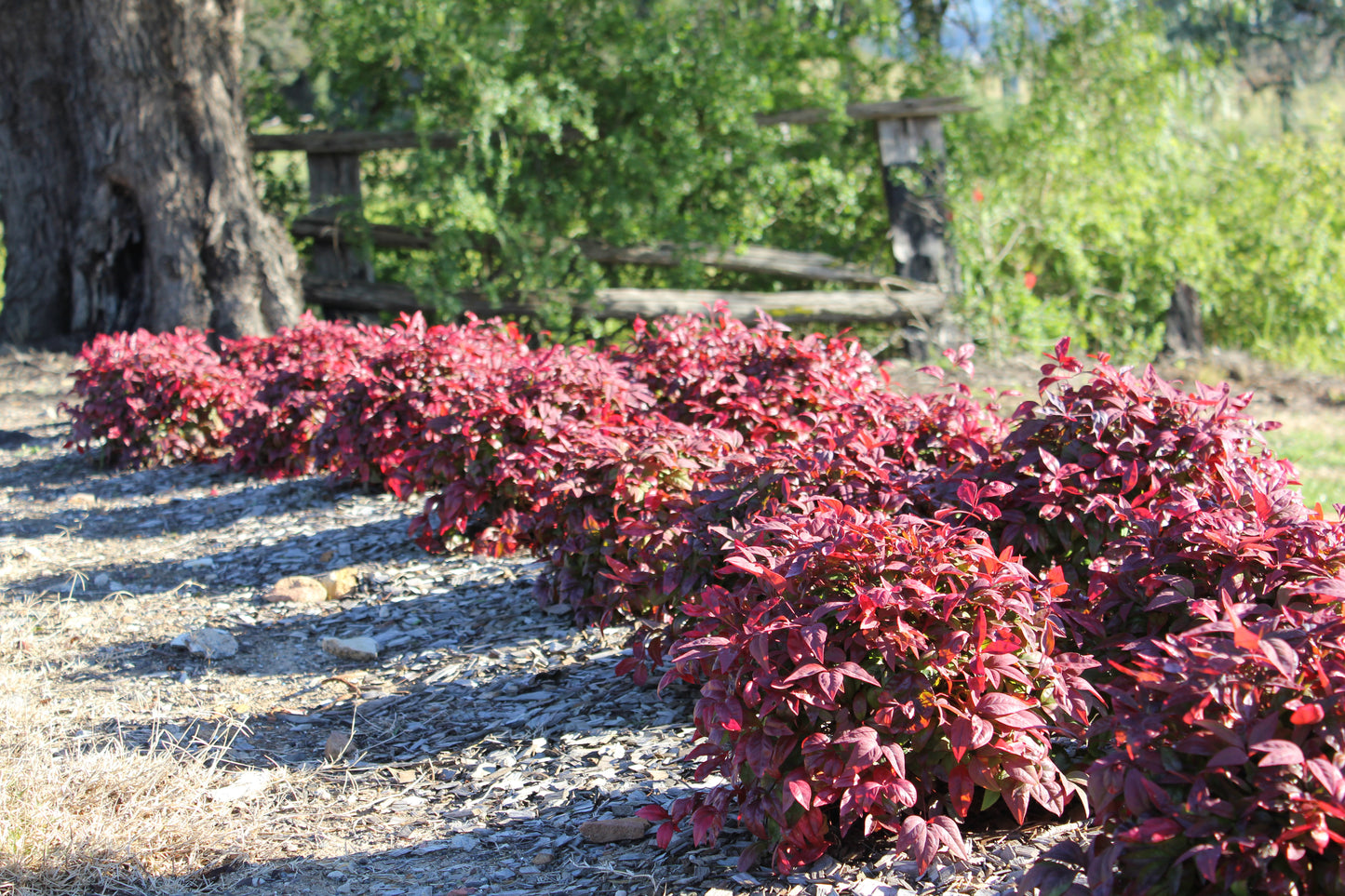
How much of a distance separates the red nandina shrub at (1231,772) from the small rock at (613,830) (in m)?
1.07

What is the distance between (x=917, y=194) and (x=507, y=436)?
5464 mm

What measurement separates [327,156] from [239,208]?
3.94 ft

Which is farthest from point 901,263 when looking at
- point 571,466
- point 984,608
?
point 984,608

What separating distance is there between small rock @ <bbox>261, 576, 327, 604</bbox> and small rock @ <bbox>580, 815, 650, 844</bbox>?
205 cm

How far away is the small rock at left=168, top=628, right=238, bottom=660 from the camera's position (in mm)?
3594

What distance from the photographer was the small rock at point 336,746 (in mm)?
2883

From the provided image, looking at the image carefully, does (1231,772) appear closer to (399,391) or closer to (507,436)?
(507,436)

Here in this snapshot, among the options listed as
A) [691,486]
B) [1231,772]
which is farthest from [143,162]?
[1231,772]

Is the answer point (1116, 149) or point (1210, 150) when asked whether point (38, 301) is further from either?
point (1210, 150)

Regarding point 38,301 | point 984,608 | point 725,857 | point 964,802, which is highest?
point 38,301

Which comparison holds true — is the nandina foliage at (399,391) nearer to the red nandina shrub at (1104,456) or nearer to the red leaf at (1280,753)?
the red nandina shrub at (1104,456)

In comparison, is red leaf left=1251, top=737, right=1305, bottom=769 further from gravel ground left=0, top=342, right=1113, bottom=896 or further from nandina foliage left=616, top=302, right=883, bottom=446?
nandina foliage left=616, top=302, right=883, bottom=446

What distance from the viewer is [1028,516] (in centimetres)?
274

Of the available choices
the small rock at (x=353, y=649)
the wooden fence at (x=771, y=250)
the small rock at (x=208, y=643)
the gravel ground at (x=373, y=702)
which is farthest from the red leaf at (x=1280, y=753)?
the wooden fence at (x=771, y=250)
